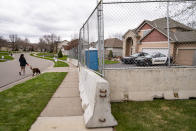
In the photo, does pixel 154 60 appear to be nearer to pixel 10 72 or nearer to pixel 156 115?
pixel 156 115

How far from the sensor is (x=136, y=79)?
4449 mm

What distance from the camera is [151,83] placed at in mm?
4508

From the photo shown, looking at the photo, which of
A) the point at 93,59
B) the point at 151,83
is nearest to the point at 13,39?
the point at 93,59

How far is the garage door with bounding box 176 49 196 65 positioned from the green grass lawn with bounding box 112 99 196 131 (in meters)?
1.41

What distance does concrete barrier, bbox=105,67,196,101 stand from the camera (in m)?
4.38

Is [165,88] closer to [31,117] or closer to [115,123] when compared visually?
[115,123]

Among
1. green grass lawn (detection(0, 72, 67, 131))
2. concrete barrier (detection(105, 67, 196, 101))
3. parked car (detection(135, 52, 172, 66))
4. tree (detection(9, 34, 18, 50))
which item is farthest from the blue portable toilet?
tree (detection(9, 34, 18, 50))

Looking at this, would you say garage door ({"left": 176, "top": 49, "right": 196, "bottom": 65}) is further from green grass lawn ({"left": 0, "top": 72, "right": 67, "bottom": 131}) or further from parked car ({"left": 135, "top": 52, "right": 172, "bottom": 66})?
green grass lawn ({"left": 0, "top": 72, "right": 67, "bottom": 131})

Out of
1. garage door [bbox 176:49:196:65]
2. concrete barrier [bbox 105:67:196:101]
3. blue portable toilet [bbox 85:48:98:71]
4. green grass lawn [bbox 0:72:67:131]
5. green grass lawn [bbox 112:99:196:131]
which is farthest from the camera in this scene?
blue portable toilet [bbox 85:48:98:71]

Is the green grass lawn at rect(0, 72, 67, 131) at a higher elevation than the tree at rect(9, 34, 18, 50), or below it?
below

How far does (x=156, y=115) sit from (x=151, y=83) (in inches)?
49.8

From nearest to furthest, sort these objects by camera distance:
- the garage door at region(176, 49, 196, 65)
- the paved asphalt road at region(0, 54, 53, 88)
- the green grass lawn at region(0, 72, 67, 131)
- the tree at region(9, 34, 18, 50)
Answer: the green grass lawn at region(0, 72, 67, 131) → the garage door at region(176, 49, 196, 65) → the paved asphalt road at region(0, 54, 53, 88) → the tree at region(9, 34, 18, 50)

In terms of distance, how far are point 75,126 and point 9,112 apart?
215 cm

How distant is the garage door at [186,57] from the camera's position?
471 centimetres
